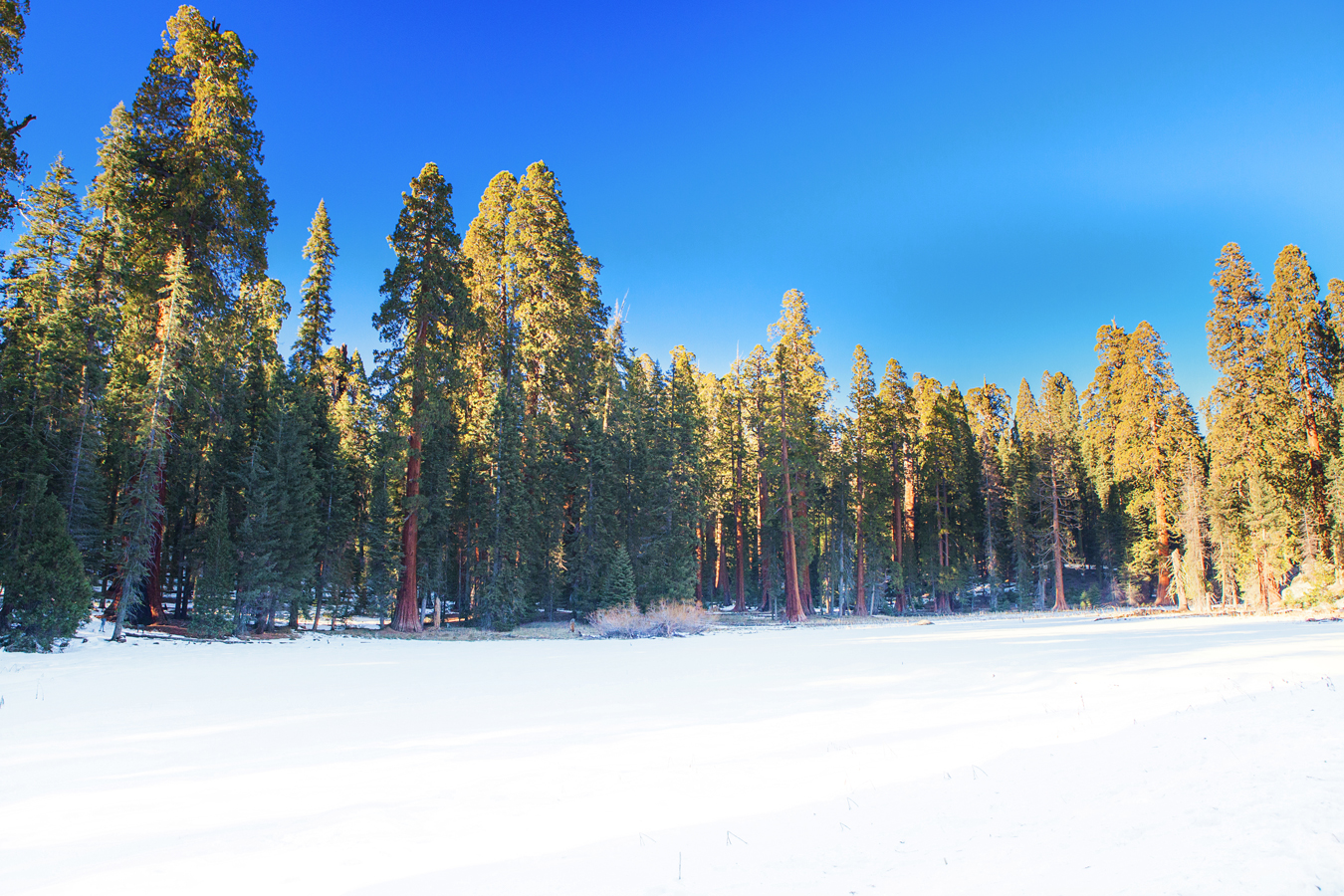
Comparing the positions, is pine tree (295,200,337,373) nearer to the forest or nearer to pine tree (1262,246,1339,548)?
the forest

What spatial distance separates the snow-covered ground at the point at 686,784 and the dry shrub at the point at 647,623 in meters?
11.0

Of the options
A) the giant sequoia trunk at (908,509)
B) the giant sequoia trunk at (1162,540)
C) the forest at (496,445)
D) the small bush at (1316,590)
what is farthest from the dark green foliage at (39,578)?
the giant sequoia trunk at (1162,540)

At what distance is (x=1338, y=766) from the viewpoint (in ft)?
13.7

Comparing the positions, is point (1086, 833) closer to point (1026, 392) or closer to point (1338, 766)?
point (1338, 766)

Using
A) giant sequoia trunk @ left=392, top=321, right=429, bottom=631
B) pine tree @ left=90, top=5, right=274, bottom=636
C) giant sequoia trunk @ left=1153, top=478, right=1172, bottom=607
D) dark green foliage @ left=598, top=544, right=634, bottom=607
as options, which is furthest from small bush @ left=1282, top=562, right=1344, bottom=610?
pine tree @ left=90, top=5, right=274, bottom=636

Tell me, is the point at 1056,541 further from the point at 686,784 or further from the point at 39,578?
the point at 39,578

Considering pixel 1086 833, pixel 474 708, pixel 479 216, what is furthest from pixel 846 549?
pixel 1086 833

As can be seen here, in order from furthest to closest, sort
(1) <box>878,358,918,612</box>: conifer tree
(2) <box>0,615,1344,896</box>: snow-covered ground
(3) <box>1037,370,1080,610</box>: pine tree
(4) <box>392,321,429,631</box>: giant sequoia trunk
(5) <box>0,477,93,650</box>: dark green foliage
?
(1) <box>878,358,918,612</box>: conifer tree
(3) <box>1037,370,1080,610</box>: pine tree
(4) <box>392,321,429,631</box>: giant sequoia trunk
(5) <box>0,477,93,650</box>: dark green foliage
(2) <box>0,615,1344,896</box>: snow-covered ground

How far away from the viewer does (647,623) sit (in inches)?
821

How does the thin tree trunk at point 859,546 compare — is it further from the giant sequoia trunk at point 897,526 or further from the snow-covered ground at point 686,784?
the snow-covered ground at point 686,784

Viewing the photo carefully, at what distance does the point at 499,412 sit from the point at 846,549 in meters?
27.3

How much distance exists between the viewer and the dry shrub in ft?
66.6

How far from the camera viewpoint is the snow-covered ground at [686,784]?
10.3 feet

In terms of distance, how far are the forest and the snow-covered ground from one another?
361 inches
